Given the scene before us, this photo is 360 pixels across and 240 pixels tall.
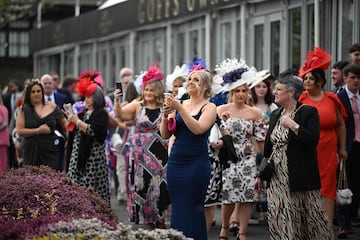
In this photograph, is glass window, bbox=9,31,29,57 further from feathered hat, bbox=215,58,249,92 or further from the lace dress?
feathered hat, bbox=215,58,249,92

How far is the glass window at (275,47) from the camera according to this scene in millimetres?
20516

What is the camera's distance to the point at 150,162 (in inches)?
582

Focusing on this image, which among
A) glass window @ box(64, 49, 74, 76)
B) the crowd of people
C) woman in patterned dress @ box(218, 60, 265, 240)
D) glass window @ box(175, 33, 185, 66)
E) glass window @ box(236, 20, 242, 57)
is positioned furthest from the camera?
glass window @ box(64, 49, 74, 76)

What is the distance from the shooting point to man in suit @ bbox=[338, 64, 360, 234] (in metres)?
14.9

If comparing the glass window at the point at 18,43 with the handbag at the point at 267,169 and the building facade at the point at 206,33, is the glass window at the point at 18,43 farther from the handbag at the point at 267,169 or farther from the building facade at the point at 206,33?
the handbag at the point at 267,169

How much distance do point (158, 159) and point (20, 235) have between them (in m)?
5.64

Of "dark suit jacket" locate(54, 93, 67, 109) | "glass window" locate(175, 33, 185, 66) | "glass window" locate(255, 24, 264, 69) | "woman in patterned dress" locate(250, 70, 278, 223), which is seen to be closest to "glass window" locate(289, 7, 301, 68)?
"glass window" locate(255, 24, 264, 69)

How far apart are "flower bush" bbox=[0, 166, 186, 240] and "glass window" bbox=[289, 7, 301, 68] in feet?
26.6

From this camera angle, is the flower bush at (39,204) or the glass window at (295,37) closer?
the flower bush at (39,204)

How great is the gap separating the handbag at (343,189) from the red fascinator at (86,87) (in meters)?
3.77

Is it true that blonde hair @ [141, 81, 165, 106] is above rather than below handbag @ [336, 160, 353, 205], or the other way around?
above

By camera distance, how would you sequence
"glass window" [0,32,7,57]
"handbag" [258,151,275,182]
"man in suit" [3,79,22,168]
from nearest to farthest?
"handbag" [258,151,275,182]
"man in suit" [3,79,22,168]
"glass window" [0,32,7,57]

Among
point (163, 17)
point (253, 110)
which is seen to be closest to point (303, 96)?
point (253, 110)

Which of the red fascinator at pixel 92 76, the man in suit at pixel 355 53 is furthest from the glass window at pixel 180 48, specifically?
the man in suit at pixel 355 53
